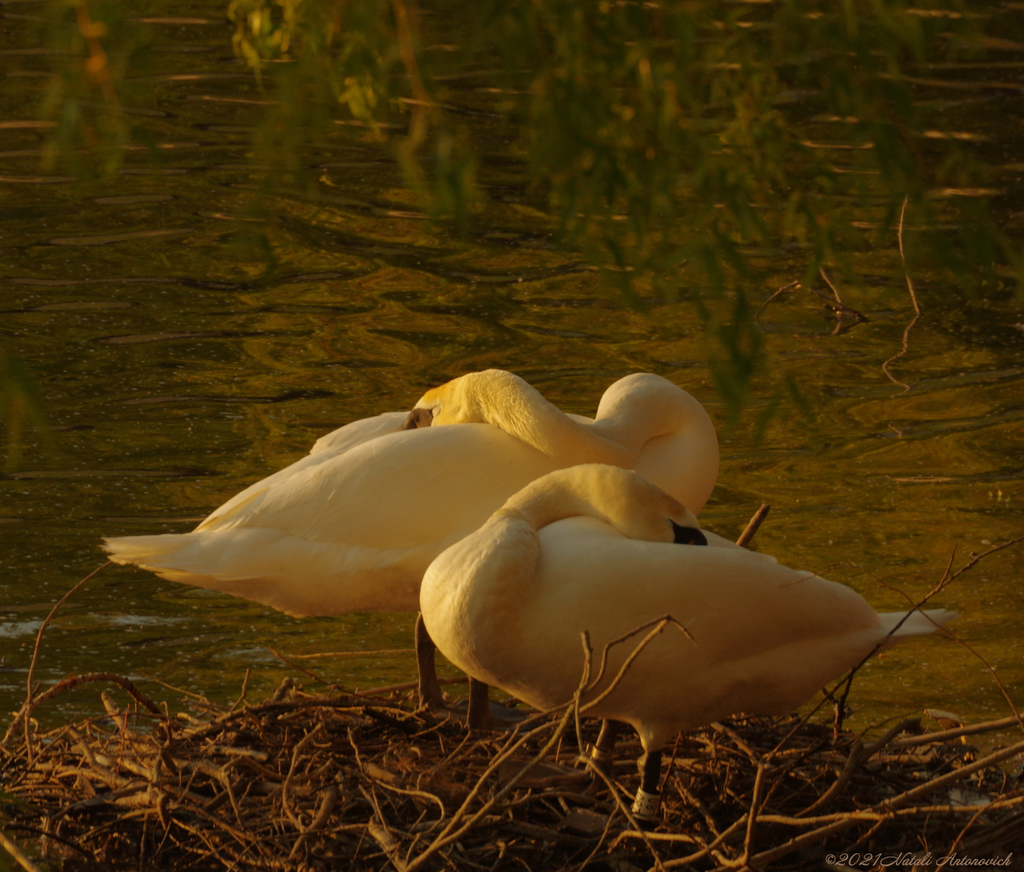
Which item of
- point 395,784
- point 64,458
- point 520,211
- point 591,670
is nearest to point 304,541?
point 395,784

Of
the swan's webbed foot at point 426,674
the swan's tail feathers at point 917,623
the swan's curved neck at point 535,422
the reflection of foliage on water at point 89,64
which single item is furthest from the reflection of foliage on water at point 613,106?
the swan's webbed foot at point 426,674

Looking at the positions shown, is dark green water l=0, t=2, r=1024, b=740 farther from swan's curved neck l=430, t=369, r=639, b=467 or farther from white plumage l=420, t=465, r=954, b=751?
white plumage l=420, t=465, r=954, b=751

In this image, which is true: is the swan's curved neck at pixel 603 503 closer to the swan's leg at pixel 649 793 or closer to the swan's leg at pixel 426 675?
the swan's leg at pixel 649 793

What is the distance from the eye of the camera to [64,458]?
27.2ft

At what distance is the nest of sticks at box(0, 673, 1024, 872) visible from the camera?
3936 mm

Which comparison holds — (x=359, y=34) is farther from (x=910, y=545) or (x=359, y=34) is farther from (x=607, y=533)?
(x=910, y=545)

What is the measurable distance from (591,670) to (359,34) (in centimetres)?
196

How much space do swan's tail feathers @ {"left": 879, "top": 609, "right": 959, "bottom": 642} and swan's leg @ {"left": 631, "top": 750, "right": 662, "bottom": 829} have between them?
810 mm

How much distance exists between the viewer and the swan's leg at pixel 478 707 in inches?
190

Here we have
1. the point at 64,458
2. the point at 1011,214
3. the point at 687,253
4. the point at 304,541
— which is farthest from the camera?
the point at 1011,214

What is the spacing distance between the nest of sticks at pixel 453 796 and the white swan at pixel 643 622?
166 mm

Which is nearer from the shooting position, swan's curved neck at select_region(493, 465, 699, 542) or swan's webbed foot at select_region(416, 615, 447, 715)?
swan's curved neck at select_region(493, 465, 699, 542)

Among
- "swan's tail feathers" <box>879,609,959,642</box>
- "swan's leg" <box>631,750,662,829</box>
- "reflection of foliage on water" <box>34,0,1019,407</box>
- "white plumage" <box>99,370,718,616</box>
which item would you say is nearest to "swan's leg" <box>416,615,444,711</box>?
"white plumage" <box>99,370,718,616</box>

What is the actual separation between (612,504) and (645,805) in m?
0.89
